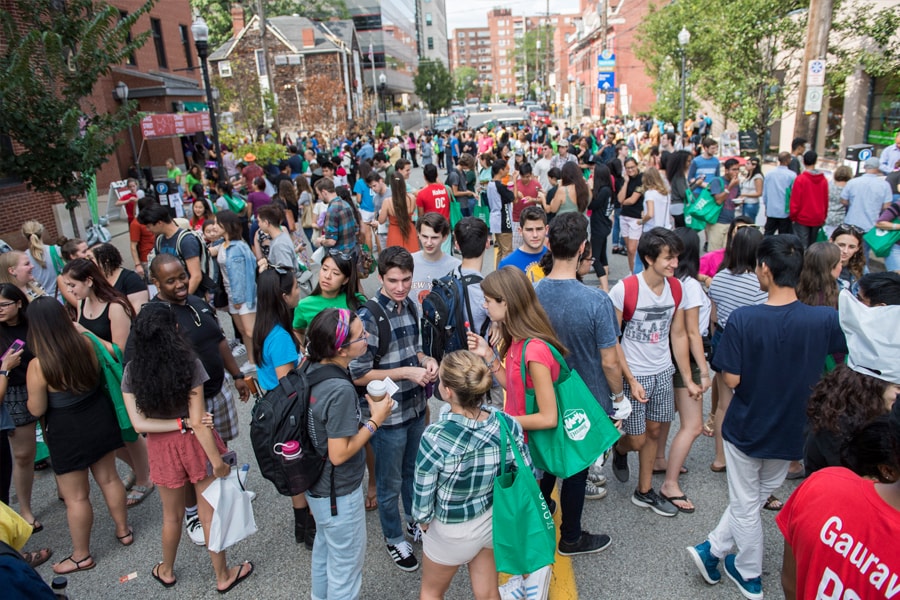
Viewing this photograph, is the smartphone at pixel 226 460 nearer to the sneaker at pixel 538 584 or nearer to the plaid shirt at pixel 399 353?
the plaid shirt at pixel 399 353

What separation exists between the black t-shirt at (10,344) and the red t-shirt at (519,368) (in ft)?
10.6

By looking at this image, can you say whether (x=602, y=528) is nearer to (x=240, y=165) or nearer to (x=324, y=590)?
(x=324, y=590)

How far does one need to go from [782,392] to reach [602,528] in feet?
4.80

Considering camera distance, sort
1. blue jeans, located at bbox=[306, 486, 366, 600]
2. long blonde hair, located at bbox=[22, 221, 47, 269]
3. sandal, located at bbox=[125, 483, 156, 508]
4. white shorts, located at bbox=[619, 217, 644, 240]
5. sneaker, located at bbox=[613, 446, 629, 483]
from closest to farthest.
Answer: blue jeans, located at bbox=[306, 486, 366, 600]
sneaker, located at bbox=[613, 446, 629, 483]
sandal, located at bbox=[125, 483, 156, 508]
long blonde hair, located at bbox=[22, 221, 47, 269]
white shorts, located at bbox=[619, 217, 644, 240]

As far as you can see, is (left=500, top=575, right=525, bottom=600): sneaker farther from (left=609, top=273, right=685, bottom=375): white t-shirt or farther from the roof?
the roof

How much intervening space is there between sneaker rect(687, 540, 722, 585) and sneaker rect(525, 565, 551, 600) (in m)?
1.01

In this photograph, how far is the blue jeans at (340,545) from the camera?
2.89 metres

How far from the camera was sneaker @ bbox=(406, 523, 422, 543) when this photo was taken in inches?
152

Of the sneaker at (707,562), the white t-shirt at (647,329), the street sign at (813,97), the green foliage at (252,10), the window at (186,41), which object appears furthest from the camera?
the green foliage at (252,10)

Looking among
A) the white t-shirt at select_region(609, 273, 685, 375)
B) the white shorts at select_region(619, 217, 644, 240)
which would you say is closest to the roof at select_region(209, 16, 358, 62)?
the white shorts at select_region(619, 217, 644, 240)

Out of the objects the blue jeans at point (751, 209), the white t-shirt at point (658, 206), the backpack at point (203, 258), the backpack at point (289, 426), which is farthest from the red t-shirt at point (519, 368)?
the blue jeans at point (751, 209)

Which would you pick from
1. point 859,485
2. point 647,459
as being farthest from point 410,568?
point 859,485

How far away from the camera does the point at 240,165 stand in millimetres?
15164

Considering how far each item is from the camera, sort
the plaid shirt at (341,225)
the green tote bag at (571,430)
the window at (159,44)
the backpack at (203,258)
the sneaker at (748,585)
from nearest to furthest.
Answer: the green tote bag at (571,430), the sneaker at (748,585), the backpack at (203,258), the plaid shirt at (341,225), the window at (159,44)
